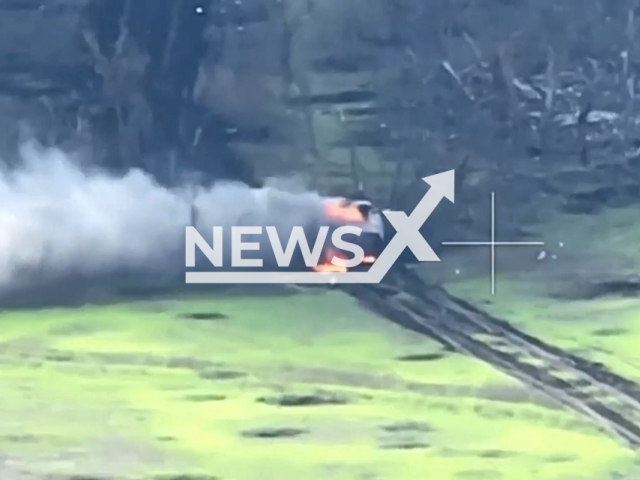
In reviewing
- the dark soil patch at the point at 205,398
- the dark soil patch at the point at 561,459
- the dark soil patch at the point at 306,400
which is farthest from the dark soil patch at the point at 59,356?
the dark soil patch at the point at 561,459

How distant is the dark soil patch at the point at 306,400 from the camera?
7.52 feet

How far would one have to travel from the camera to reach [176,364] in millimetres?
2363

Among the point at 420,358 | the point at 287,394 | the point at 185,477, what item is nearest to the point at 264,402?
the point at 287,394

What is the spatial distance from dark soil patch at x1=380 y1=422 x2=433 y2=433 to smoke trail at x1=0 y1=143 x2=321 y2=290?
0.52 metres

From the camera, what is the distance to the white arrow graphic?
2.45 meters

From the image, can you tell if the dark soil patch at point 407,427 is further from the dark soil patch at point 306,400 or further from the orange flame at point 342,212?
the orange flame at point 342,212

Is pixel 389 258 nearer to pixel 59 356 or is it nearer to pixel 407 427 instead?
pixel 407 427

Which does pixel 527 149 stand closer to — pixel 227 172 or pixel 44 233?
pixel 227 172

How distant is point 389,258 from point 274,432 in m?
0.50

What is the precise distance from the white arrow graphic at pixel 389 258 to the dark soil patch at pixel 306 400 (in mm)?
287

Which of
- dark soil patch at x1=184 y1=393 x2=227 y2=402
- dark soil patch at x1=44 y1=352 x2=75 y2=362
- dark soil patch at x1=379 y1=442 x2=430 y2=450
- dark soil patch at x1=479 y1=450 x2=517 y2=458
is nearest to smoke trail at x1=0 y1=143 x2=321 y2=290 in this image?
dark soil patch at x1=44 y1=352 x2=75 y2=362

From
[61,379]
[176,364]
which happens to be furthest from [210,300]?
Answer: [61,379]

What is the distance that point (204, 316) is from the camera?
243cm

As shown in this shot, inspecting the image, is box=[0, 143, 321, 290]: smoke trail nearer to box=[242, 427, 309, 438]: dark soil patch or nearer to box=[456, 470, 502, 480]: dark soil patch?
box=[242, 427, 309, 438]: dark soil patch
